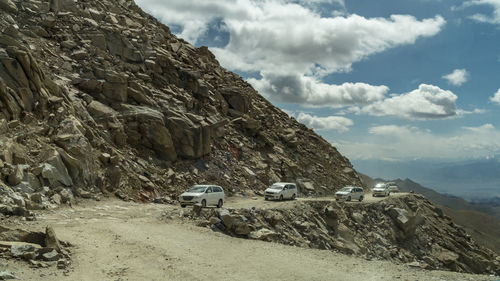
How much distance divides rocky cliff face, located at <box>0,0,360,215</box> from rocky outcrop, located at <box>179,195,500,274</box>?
724 cm

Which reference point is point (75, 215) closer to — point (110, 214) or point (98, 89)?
point (110, 214)

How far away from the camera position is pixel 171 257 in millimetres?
13492

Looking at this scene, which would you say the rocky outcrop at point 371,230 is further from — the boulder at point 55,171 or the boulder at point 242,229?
the boulder at point 55,171

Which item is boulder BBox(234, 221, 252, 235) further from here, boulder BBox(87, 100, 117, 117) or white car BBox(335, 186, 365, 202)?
white car BBox(335, 186, 365, 202)

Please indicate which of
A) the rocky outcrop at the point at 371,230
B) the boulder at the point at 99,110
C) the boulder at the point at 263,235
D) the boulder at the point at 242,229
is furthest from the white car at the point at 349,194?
the boulder at the point at 99,110

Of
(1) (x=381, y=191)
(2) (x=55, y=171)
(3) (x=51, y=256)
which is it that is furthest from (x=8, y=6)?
(1) (x=381, y=191)

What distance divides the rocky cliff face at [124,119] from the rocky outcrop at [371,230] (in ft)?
23.7

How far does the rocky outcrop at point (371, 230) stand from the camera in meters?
20.7

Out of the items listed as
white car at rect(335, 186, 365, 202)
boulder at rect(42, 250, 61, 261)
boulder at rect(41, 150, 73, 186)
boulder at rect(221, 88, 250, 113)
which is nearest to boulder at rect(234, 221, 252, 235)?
boulder at rect(42, 250, 61, 261)

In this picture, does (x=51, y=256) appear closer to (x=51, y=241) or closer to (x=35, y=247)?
(x=35, y=247)

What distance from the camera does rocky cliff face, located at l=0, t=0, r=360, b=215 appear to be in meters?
21.7

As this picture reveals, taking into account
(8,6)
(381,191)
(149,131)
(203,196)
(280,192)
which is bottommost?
(203,196)

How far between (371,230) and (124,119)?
23.8m

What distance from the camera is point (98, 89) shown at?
31.5 meters
